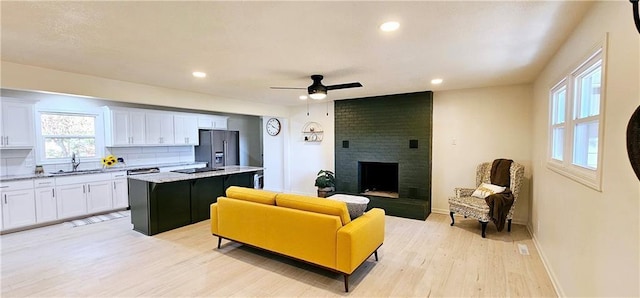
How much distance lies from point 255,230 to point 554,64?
3686 millimetres

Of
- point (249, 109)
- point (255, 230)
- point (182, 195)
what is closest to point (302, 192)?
point (249, 109)

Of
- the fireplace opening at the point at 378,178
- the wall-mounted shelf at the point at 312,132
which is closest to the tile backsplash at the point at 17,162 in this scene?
the wall-mounted shelf at the point at 312,132

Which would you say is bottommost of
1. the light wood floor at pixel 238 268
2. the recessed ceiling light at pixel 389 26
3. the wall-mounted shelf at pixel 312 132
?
the light wood floor at pixel 238 268

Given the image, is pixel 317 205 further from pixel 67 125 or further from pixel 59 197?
pixel 67 125

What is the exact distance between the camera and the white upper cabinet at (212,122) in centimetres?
701

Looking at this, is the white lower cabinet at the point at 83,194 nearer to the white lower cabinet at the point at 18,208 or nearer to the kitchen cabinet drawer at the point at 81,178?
the kitchen cabinet drawer at the point at 81,178

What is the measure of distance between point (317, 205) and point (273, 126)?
189 inches

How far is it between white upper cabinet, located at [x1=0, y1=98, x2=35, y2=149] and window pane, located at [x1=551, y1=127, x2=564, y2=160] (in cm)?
735

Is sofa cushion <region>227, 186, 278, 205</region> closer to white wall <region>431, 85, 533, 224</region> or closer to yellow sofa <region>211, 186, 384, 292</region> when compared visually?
yellow sofa <region>211, 186, 384, 292</region>

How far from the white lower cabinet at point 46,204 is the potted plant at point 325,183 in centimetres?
457

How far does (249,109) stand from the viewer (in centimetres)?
585

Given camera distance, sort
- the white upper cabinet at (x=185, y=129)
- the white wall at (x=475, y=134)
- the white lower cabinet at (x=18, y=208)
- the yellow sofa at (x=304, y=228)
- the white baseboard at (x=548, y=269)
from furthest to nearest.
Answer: the white upper cabinet at (x=185, y=129) → the white wall at (x=475, y=134) → the white lower cabinet at (x=18, y=208) → the yellow sofa at (x=304, y=228) → the white baseboard at (x=548, y=269)

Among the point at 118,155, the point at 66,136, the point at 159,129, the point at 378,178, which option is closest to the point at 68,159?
the point at 66,136

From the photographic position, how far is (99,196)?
4914mm
